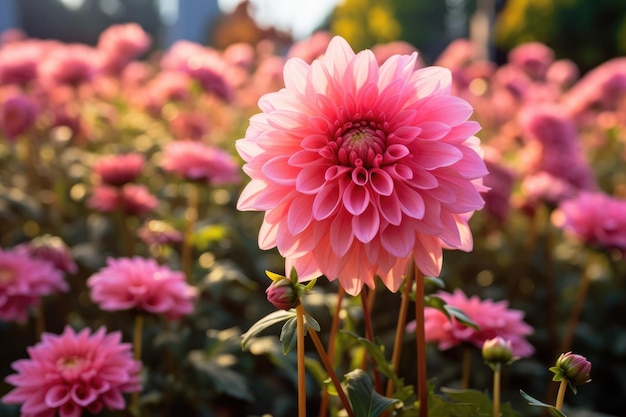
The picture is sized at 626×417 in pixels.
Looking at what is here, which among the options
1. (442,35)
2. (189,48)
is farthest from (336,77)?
(442,35)

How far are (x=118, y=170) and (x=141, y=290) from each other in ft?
2.97

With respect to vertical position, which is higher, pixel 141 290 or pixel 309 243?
pixel 309 243

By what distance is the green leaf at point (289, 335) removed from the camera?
944 mm

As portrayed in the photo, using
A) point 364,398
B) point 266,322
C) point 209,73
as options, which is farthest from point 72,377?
point 209,73

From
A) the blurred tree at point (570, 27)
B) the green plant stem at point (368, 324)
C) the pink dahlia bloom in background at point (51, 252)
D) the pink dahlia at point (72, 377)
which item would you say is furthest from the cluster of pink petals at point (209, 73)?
the blurred tree at point (570, 27)

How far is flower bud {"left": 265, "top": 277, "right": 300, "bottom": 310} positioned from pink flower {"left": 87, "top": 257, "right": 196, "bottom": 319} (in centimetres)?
61

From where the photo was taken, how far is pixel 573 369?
3.14ft

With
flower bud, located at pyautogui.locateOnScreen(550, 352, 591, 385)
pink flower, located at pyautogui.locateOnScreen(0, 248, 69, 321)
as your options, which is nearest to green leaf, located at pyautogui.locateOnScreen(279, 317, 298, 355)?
flower bud, located at pyautogui.locateOnScreen(550, 352, 591, 385)

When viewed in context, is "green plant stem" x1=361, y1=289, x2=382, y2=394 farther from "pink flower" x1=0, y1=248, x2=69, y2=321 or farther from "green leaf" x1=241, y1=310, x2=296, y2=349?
"pink flower" x1=0, y1=248, x2=69, y2=321

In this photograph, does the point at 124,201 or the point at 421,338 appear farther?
the point at 124,201

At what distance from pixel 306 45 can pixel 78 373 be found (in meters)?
3.40

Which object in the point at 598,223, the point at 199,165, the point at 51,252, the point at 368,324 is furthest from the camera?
the point at 199,165

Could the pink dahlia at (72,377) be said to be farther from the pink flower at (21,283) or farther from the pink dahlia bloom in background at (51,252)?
the pink dahlia bloom in background at (51,252)

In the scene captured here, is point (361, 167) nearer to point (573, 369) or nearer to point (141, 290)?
point (573, 369)
